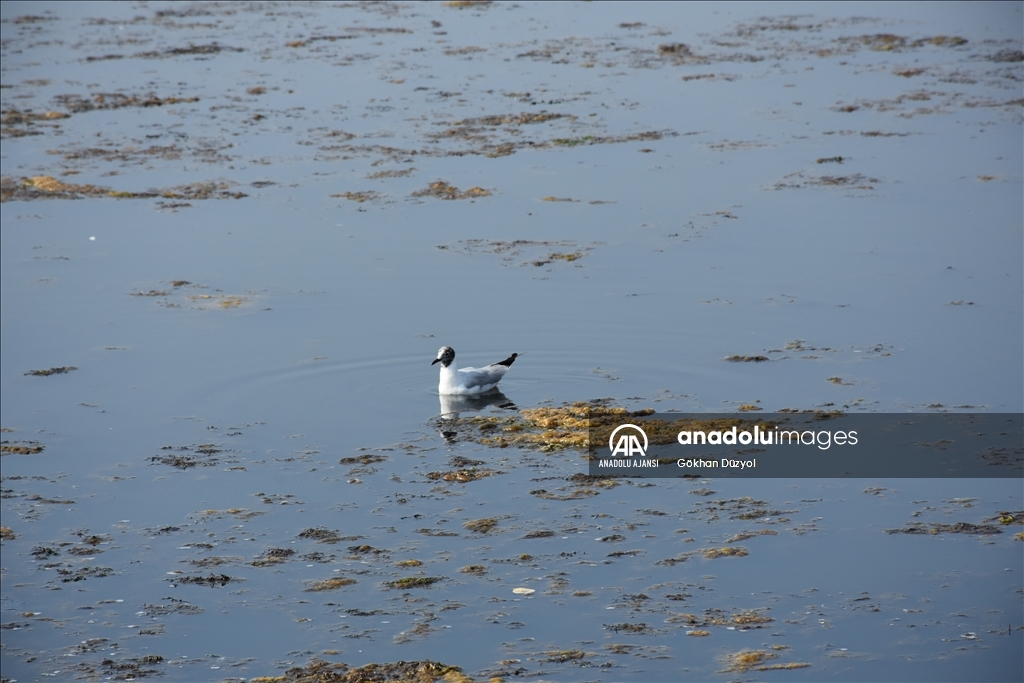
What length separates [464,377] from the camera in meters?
9.49

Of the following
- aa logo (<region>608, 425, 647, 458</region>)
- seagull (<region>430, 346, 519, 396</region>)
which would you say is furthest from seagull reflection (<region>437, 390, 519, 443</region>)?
aa logo (<region>608, 425, 647, 458</region>)

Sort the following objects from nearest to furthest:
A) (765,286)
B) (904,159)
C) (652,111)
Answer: (765,286)
(904,159)
(652,111)

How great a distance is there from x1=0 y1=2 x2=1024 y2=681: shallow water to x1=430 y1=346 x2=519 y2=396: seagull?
6.1 inches

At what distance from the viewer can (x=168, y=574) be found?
23.0ft

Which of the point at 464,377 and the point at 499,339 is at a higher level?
the point at 499,339

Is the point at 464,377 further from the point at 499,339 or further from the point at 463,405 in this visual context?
the point at 499,339

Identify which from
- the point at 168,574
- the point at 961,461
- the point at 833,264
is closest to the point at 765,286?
the point at 833,264

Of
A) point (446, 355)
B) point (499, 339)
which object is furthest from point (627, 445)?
point (499, 339)

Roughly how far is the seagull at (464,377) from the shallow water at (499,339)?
0.51 ft

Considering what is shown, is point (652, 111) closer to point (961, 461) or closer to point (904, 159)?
point (904, 159)

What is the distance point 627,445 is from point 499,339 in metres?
2.38

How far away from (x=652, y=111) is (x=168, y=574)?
11.9m

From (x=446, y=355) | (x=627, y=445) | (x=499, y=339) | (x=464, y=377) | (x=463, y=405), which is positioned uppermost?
(x=499, y=339)

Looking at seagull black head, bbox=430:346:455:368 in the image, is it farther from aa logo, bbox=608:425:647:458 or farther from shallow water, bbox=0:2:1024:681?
aa logo, bbox=608:425:647:458
